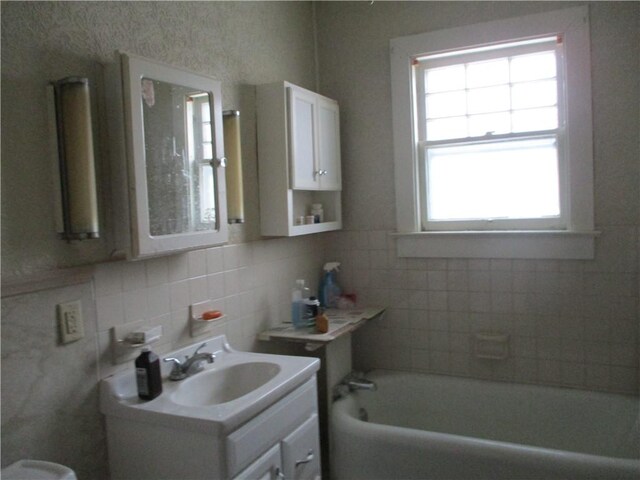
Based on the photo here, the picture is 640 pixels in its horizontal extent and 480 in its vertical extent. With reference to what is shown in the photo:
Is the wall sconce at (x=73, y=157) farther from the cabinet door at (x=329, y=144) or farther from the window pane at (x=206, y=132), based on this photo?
the cabinet door at (x=329, y=144)

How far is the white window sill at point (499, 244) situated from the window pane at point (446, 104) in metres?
0.65

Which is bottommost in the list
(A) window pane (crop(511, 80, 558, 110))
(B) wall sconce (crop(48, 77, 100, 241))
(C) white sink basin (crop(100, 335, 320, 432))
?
(C) white sink basin (crop(100, 335, 320, 432))

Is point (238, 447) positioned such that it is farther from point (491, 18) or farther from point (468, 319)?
point (491, 18)

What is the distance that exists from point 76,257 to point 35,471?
576mm

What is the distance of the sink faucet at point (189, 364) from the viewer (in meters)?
1.76

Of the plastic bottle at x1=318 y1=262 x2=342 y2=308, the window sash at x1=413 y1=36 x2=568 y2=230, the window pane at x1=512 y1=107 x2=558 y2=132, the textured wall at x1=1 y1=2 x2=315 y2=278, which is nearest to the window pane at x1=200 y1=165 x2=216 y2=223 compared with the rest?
the textured wall at x1=1 y1=2 x2=315 y2=278

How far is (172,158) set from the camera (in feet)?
5.70

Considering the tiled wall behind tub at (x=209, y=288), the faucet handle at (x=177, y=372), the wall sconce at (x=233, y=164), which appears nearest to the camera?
the tiled wall behind tub at (x=209, y=288)

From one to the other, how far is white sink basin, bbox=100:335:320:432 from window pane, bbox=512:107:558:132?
1631 millimetres

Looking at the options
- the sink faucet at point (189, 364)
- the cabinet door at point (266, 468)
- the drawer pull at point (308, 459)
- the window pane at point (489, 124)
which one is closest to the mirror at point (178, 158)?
the sink faucet at point (189, 364)

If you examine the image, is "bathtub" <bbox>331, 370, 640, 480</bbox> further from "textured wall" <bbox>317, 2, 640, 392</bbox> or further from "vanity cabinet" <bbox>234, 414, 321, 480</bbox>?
"vanity cabinet" <bbox>234, 414, 321, 480</bbox>

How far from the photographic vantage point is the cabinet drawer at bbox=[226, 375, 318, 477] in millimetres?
1439

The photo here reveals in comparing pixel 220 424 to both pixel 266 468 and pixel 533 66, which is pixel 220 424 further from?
pixel 533 66

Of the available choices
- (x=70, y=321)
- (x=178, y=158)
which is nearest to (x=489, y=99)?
(x=178, y=158)
